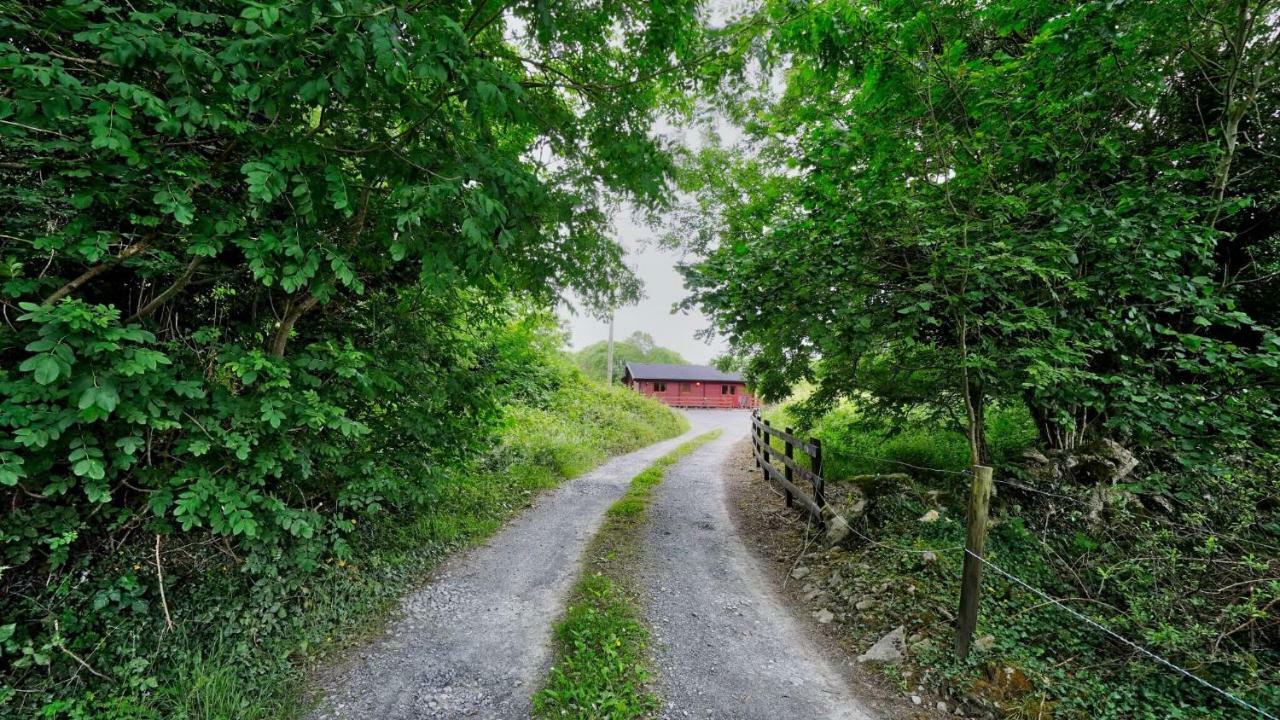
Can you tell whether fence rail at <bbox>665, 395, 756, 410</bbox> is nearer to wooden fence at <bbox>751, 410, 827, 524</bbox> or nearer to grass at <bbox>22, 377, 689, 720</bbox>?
wooden fence at <bbox>751, 410, 827, 524</bbox>

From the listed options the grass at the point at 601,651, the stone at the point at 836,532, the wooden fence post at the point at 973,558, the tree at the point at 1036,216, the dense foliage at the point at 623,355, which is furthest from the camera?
the dense foliage at the point at 623,355

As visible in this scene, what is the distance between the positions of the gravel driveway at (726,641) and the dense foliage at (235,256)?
9.15ft

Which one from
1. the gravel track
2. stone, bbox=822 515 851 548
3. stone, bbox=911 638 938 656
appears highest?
stone, bbox=822 515 851 548

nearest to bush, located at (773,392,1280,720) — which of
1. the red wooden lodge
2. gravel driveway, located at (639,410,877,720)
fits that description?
gravel driveway, located at (639,410,877,720)

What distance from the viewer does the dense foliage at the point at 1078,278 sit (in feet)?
10.7

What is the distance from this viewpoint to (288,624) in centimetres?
342

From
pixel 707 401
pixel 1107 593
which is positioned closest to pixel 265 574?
pixel 1107 593

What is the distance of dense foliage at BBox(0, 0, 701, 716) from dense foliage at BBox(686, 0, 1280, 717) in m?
1.77

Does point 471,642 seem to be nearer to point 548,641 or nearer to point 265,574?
point 548,641

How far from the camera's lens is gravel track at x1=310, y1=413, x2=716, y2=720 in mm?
2998

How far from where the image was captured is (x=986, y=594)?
3.84m

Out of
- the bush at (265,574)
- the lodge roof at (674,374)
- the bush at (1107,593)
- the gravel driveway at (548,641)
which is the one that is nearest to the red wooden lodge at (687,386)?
the lodge roof at (674,374)

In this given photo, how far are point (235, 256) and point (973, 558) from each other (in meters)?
6.30

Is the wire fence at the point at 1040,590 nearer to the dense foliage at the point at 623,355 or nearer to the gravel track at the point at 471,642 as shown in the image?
the gravel track at the point at 471,642
